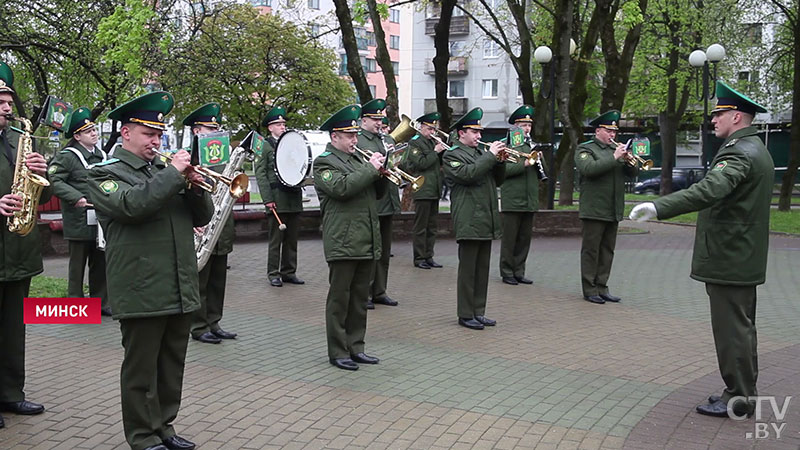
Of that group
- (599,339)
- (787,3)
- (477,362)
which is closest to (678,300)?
(599,339)

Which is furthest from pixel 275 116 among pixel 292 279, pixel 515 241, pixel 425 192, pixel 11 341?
pixel 11 341

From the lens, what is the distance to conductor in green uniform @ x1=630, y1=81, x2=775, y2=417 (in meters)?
5.86

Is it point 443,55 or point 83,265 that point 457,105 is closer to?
point 443,55

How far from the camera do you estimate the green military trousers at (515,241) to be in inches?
468

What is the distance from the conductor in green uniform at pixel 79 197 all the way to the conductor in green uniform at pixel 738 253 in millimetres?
5745

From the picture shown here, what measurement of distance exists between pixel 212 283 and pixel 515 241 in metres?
5.17

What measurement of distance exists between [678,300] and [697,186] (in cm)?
552

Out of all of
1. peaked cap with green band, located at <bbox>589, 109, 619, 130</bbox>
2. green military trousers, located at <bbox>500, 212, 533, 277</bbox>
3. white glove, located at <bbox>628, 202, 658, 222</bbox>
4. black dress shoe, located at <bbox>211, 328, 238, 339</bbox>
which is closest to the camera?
white glove, located at <bbox>628, 202, 658, 222</bbox>

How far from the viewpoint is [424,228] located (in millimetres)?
13273

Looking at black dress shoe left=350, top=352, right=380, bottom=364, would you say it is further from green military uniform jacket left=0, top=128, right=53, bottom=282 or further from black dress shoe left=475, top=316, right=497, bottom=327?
green military uniform jacket left=0, top=128, right=53, bottom=282

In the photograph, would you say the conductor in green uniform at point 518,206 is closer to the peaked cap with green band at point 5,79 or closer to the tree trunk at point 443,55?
the peaked cap with green band at point 5,79

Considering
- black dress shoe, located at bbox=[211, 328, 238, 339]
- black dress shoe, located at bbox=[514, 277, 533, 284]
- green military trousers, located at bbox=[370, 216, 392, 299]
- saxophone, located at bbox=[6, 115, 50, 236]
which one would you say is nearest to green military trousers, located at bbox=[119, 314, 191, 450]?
saxophone, located at bbox=[6, 115, 50, 236]

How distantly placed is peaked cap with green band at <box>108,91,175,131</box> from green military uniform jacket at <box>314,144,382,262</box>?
231 centimetres

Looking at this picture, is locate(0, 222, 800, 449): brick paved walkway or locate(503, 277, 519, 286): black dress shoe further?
locate(503, 277, 519, 286): black dress shoe
